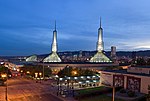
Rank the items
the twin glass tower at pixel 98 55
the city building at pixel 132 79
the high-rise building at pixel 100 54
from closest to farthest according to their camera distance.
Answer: the city building at pixel 132 79, the high-rise building at pixel 100 54, the twin glass tower at pixel 98 55

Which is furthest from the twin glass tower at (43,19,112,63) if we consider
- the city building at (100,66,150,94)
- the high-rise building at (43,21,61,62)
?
the city building at (100,66,150,94)

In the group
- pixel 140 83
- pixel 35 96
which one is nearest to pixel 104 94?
pixel 140 83

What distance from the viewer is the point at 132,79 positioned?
5503cm

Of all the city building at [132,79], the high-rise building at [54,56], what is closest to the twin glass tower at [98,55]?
the high-rise building at [54,56]

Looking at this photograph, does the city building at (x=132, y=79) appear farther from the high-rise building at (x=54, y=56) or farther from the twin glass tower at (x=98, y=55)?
the high-rise building at (x=54, y=56)

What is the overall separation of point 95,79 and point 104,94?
23.2 m

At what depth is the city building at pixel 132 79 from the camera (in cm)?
5141

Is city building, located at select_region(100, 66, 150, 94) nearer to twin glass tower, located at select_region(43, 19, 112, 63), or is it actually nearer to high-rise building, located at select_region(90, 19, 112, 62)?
high-rise building, located at select_region(90, 19, 112, 62)

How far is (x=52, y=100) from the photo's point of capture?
150 ft

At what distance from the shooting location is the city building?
5141cm

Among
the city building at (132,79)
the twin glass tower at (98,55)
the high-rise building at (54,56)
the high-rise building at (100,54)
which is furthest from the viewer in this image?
the high-rise building at (54,56)

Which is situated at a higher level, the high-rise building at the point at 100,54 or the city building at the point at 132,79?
the high-rise building at the point at 100,54

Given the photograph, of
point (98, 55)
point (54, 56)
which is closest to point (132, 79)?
point (98, 55)

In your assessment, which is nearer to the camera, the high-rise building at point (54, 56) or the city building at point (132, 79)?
the city building at point (132, 79)
